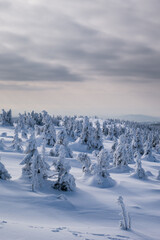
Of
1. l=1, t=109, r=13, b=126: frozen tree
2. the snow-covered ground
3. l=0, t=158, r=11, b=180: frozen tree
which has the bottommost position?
the snow-covered ground

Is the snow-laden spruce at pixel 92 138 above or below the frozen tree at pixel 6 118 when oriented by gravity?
below

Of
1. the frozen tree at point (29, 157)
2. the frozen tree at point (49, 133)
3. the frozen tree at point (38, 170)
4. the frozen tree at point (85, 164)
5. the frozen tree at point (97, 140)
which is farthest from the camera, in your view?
the frozen tree at point (97, 140)

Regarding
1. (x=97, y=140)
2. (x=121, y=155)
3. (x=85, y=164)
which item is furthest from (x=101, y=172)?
(x=97, y=140)

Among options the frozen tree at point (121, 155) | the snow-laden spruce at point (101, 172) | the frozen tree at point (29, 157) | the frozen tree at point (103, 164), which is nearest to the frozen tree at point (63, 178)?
the frozen tree at point (29, 157)

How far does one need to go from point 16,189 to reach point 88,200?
5.52m

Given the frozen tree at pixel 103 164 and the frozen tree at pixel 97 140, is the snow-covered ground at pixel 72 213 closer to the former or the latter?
the frozen tree at pixel 103 164

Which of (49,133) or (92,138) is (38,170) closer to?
(49,133)

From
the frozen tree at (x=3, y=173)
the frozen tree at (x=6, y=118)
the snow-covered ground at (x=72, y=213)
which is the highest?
the frozen tree at (x=6, y=118)

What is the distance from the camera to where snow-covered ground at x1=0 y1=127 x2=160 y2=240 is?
9.63m

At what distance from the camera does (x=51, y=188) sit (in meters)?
19.5

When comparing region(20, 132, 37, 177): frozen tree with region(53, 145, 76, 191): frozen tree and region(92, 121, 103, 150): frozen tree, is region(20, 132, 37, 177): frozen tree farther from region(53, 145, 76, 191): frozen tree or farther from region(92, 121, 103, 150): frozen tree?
region(92, 121, 103, 150): frozen tree

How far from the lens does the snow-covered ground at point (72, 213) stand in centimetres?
963

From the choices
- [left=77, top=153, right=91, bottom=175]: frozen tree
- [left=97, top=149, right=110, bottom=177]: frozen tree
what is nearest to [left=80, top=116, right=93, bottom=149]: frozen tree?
[left=77, top=153, right=91, bottom=175]: frozen tree

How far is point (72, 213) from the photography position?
1535cm
